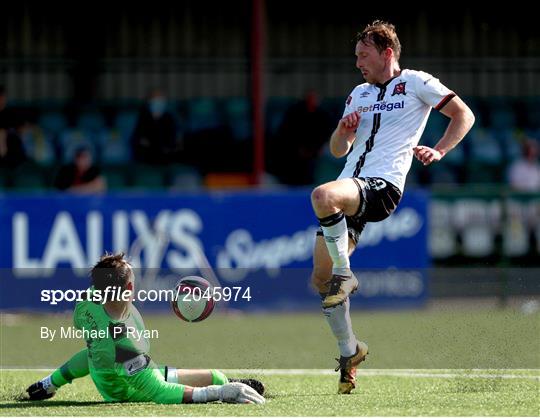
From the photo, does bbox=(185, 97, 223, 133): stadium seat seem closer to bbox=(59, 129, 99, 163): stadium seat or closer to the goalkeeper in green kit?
bbox=(59, 129, 99, 163): stadium seat

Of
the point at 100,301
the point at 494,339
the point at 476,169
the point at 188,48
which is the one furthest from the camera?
the point at 188,48

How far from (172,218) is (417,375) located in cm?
596

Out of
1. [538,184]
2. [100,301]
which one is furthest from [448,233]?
[100,301]

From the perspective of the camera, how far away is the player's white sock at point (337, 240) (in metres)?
8.08

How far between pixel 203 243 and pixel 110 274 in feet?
23.8

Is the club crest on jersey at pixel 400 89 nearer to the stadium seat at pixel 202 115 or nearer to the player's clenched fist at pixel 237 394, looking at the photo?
the player's clenched fist at pixel 237 394

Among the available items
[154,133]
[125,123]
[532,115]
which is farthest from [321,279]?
[532,115]

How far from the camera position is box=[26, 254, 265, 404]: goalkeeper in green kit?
7457mm

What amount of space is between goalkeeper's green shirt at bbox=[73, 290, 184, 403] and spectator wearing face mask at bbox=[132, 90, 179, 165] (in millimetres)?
10180

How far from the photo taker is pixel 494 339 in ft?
30.5

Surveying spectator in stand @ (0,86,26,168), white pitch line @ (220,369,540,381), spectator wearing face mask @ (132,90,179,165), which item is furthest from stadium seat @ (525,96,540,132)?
white pitch line @ (220,369,540,381)

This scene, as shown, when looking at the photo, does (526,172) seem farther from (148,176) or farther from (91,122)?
(91,122)

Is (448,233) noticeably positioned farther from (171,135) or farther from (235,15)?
(235,15)

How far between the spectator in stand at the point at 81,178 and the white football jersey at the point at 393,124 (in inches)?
317
